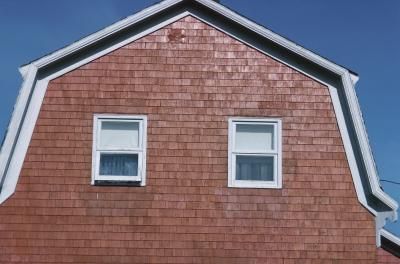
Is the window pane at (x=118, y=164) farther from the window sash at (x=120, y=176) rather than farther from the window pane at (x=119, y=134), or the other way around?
the window pane at (x=119, y=134)

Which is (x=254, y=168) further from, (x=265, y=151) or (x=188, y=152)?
(x=188, y=152)

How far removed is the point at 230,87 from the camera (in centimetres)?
1496

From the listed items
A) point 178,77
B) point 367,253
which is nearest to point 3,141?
point 178,77

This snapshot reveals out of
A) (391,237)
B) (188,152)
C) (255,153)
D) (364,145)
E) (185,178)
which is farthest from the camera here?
(391,237)

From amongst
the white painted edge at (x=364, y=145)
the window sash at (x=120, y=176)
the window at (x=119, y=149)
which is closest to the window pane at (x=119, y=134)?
the window at (x=119, y=149)

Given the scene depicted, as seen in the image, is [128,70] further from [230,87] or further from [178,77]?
[230,87]

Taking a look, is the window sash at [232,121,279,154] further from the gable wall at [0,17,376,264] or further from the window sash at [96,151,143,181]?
the window sash at [96,151,143,181]

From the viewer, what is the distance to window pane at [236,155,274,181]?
48.3 feet

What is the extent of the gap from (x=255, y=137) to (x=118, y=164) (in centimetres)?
260

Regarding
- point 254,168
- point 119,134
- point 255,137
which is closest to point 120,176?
point 119,134

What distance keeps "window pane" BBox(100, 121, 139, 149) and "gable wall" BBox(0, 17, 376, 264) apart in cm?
26

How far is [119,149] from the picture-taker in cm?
1466

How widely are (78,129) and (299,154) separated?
4105mm

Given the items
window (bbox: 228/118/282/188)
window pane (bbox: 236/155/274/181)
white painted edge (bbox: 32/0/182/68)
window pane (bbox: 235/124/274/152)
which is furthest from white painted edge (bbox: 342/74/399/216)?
white painted edge (bbox: 32/0/182/68)
